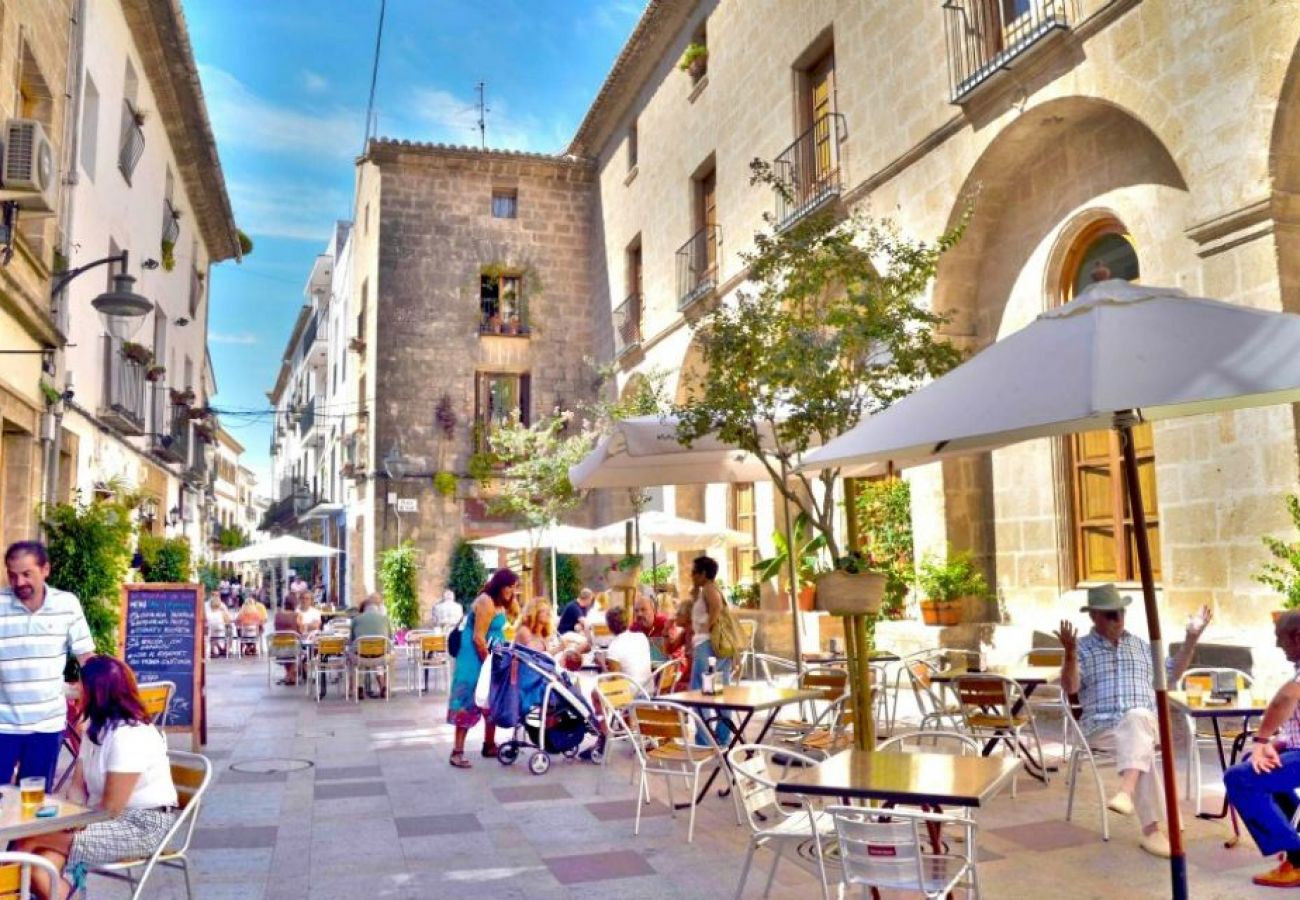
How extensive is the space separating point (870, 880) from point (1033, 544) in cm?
753

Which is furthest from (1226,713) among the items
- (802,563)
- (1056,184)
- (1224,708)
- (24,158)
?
(24,158)

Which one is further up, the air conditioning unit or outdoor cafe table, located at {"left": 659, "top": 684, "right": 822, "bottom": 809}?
the air conditioning unit

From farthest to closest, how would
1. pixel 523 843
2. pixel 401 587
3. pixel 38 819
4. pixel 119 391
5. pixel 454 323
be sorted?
pixel 454 323, pixel 401 587, pixel 119 391, pixel 523 843, pixel 38 819

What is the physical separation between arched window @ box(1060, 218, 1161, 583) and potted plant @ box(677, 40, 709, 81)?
9379mm

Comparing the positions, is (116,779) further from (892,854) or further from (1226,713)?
(1226,713)

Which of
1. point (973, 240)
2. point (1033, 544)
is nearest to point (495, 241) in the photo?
point (973, 240)

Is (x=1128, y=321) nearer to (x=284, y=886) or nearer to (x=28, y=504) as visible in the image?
(x=284, y=886)

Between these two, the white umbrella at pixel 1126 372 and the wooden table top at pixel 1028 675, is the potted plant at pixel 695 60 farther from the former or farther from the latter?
the white umbrella at pixel 1126 372

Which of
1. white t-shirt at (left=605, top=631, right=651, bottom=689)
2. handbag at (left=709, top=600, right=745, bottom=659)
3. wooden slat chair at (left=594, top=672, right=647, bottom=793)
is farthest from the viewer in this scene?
white t-shirt at (left=605, top=631, right=651, bottom=689)

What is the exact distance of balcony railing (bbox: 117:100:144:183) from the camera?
14031 millimetres

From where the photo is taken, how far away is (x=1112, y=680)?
217 inches

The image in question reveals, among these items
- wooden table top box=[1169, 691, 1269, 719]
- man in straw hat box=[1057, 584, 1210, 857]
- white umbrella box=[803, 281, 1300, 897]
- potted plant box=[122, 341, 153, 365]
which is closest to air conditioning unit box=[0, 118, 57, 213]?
potted plant box=[122, 341, 153, 365]

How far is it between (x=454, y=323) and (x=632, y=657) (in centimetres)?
1606

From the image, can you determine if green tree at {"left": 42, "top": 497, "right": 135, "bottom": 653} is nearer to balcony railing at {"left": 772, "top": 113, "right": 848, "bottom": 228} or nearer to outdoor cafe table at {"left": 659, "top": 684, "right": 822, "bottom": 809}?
outdoor cafe table at {"left": 659, "top": 684, "right": 822, "bottom": 809}
